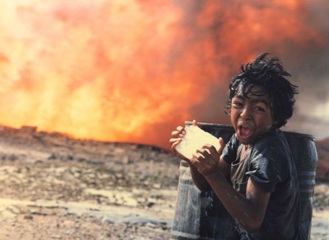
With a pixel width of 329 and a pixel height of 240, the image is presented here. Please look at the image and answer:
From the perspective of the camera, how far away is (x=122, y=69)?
1327 cm

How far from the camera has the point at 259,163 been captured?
2.29 m

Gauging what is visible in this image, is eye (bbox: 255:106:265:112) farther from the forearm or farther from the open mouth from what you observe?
the forearm

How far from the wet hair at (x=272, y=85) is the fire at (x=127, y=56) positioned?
990 centimetres

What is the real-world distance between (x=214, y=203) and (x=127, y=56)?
9.93 meters

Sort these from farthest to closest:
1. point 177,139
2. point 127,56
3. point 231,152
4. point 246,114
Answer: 1. point 127,56
2. point 231,152
3. point 177,139
4. point 246,114

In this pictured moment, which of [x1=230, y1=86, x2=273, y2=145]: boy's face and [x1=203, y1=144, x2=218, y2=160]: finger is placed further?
[x1=230, y1=86, x2=273, y2=145]: boy's face

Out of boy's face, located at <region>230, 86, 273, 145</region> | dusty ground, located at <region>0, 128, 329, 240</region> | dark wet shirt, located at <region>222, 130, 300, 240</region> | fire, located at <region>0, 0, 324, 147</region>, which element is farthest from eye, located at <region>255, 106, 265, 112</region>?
fire, located at <region>0, 0, 324, 147</region>

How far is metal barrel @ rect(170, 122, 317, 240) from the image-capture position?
11.7ft

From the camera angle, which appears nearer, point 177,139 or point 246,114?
point 246,114

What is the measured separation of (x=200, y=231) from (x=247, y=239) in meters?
1.23

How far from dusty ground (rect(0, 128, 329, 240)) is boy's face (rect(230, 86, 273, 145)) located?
3.68 meters

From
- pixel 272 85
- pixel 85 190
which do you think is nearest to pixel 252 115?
pixel 272 85

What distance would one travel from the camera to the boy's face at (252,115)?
2434 millimetres

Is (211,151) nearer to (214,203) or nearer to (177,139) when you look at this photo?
(177,139)
